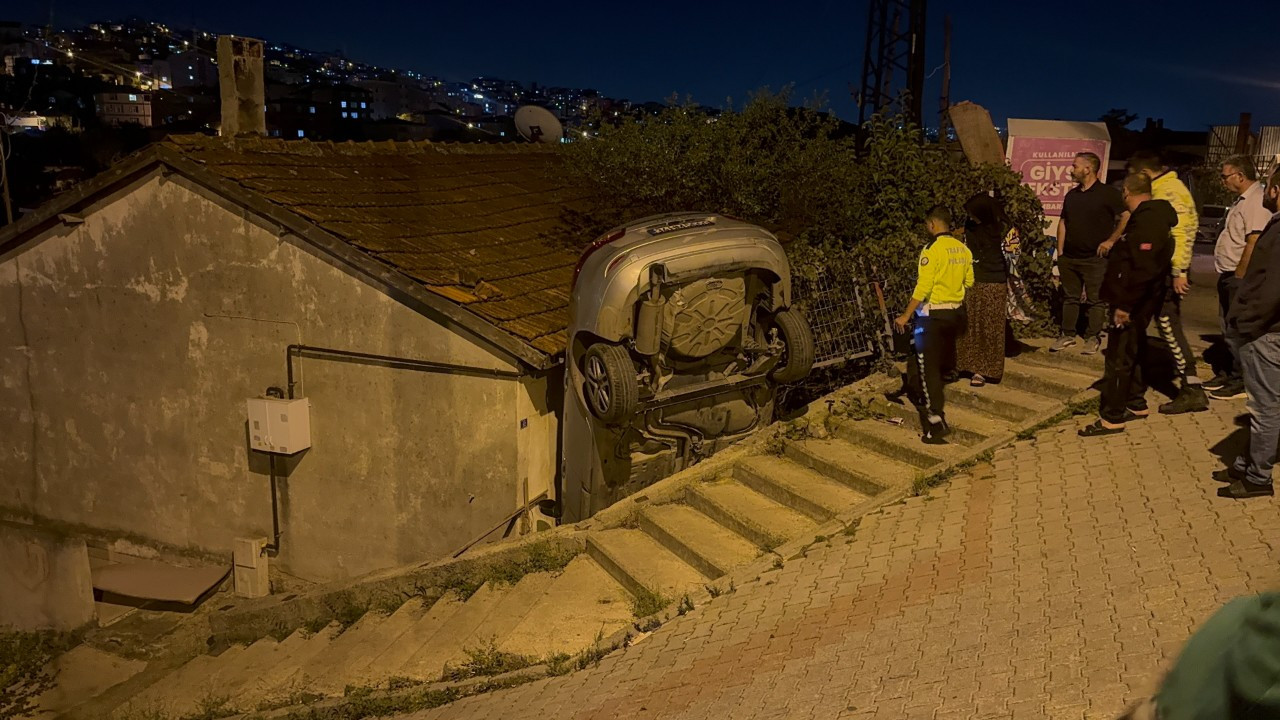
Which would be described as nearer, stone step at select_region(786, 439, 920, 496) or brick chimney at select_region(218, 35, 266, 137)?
stone step at select_region(786, 439, 920, 496)

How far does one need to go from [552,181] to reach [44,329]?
24.3 feet

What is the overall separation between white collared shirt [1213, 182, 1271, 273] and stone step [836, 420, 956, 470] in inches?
110

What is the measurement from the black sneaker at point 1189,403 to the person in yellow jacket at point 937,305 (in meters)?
1.79

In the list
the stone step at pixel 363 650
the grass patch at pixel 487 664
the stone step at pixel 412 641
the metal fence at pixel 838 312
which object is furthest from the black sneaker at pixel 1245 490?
the stone step at pixel 363 650

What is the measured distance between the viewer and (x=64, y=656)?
9875mm

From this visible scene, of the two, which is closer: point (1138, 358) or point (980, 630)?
point (980, 630)

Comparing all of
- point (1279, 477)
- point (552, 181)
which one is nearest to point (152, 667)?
point (552, 181)

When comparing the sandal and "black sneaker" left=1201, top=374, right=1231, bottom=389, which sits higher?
"black sneaker" left=1201, top=374, right=1231, bottom=389

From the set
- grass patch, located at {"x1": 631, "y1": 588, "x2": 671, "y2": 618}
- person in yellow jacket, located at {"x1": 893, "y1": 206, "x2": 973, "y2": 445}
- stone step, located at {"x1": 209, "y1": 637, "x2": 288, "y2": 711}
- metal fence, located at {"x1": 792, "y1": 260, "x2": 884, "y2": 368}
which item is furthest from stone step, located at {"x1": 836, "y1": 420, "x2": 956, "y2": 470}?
stone step, located at {"x1": 209, "y1": 637, "x2": 288, "y2": 711}

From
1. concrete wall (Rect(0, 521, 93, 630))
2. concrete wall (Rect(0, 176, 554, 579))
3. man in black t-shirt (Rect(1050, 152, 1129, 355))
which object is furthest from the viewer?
concrete wall (Rect(0, 521, 93, 630))

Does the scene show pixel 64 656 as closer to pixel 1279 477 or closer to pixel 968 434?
pixel 968 434

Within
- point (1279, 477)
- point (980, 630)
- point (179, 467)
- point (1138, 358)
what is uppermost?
point (1138, 358)

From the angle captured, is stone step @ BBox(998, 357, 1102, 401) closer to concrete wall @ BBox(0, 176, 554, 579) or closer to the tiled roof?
the tiled roof

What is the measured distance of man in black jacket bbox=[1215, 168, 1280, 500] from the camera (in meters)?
5.80
